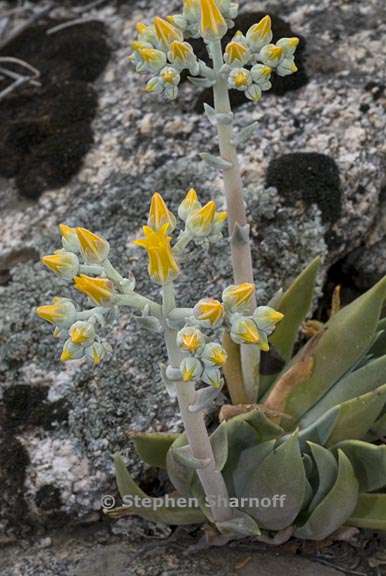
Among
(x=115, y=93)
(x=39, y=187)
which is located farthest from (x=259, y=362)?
(x=115, y=93)

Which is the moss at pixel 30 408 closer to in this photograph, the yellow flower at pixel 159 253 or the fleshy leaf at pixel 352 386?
the fleshy leaf at pixel 352 386

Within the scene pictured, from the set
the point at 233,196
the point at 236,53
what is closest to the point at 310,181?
the point at 233,196

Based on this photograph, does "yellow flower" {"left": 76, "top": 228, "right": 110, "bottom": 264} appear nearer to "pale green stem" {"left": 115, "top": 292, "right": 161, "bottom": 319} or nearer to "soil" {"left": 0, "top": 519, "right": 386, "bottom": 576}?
"pale green stem" {"left": 115, "top": 292, "right": 161, "bottom": 319}

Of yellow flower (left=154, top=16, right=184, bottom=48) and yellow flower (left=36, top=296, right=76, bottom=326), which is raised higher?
yellow flower (left=154, top=16, right=184, bottom=48)

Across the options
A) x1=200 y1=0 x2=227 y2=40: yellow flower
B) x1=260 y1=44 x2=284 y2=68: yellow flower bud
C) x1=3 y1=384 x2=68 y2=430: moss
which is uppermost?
x1=200 y1=0 x2=227 y2=40: yellow flower

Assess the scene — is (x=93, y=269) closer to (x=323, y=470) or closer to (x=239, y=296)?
(x=239, y=296)

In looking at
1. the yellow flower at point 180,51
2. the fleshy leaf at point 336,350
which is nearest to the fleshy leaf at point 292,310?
the fleshy leaf at point 336,350

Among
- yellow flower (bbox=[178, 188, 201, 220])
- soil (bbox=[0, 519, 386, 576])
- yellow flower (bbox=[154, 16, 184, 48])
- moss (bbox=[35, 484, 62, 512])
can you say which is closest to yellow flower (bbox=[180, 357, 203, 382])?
yellow flower (bbox=[178, 188, 201, 220])
